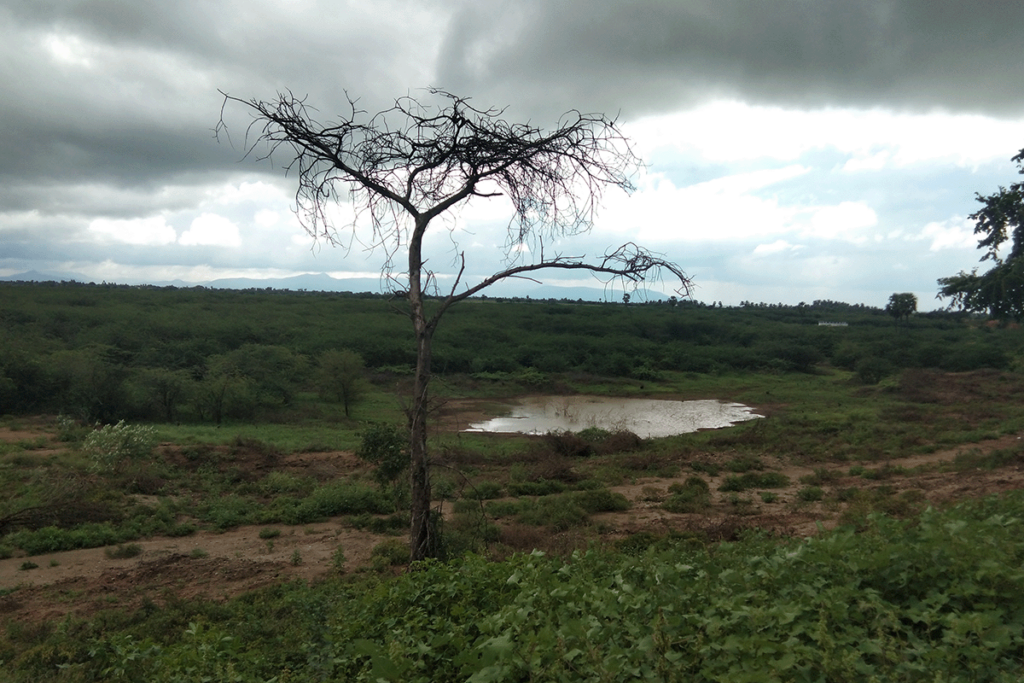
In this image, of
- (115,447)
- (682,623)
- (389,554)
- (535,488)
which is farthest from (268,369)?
(682,623)

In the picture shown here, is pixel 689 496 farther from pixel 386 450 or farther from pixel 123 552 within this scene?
pixel 123 552

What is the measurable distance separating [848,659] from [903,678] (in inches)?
11.5

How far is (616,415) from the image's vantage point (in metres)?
27.0

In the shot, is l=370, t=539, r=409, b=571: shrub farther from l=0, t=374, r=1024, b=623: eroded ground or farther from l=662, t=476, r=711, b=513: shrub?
l=662, t=476, r=711, b=513: shrub

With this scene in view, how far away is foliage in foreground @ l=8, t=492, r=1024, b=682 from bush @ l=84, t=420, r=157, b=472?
837 cm

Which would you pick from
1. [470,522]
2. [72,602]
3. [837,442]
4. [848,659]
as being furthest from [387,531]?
[837,442]

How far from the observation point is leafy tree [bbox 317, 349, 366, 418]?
2462 cm

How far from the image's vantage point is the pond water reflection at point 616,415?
77.5 feet

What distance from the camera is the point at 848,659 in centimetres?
255

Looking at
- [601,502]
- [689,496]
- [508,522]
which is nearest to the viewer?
[508,522]

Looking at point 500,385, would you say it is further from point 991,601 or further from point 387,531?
point 991,601

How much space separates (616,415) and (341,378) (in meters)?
11.6

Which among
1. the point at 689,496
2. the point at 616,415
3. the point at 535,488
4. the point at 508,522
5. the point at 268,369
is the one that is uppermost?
the point at 268,369

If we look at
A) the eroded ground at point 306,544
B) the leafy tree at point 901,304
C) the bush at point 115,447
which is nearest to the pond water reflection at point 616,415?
the eroded ground at point 306,544
